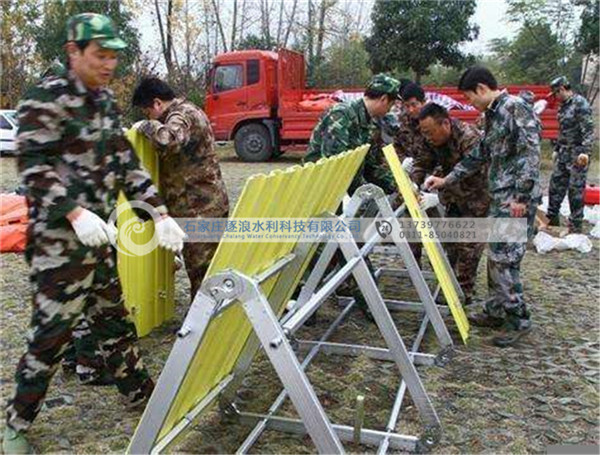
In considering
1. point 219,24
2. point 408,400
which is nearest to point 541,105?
point 408,400

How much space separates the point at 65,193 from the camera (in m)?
2.42

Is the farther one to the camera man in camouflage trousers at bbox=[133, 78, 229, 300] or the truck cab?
the truck cab

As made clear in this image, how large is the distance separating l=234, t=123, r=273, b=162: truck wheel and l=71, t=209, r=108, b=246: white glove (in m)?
12.5

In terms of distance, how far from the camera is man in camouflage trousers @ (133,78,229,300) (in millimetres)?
3602

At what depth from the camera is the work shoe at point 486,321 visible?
167 inches

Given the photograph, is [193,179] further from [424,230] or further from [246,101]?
[246,101]

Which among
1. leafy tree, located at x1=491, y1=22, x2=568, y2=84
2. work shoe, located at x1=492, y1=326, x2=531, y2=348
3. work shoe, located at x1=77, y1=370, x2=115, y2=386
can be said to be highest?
leafy tree, located at x1=491, y1=22, x2=568, y2=84

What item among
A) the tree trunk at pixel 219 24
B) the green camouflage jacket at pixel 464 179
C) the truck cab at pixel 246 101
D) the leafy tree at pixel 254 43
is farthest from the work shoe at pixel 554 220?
the tree trunk at pixel 219 24

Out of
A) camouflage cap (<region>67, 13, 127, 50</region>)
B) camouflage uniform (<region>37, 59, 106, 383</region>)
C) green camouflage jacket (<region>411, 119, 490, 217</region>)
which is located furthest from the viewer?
green camouflage jacket (<region>411, 119, 490, 217</region>)

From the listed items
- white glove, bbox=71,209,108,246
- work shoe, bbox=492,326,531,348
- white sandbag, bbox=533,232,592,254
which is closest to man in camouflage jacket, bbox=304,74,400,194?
work shoe, bbox=492,326,531,348

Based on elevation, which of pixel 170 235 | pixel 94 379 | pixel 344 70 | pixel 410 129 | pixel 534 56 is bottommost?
pixel 94 379

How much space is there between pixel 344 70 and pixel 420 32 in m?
5.30

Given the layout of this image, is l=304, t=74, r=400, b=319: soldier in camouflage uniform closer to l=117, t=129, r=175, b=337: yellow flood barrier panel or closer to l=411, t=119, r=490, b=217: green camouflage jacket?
l=411, t=119, r=490, b=217: green camouflage jacket

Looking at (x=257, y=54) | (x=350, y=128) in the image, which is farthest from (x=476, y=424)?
(x=257, y=54)
